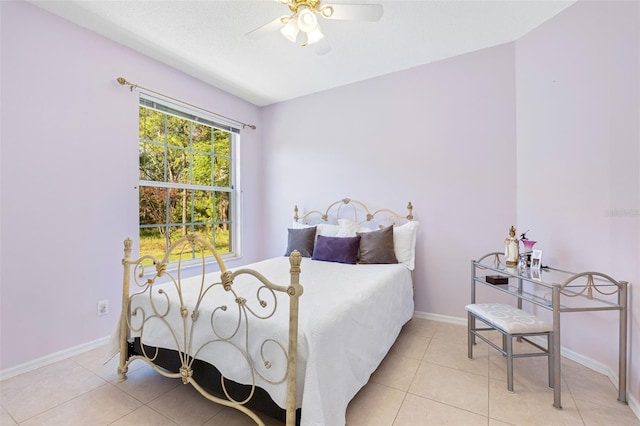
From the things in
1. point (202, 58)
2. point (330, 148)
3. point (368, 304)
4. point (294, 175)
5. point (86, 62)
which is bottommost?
point (368, 304)

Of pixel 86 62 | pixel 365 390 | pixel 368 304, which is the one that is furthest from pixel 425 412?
pixel 86 62

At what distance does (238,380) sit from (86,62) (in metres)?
2.82

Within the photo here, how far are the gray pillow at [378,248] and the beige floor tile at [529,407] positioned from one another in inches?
49.4

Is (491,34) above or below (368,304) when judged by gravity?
above

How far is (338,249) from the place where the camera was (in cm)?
287

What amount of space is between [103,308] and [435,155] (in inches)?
137

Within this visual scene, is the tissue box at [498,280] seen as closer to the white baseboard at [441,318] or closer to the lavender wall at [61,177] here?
the white baseboard at [441,318]

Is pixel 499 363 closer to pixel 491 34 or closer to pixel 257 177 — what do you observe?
pixel 491 34

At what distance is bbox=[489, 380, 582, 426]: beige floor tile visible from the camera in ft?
5.04

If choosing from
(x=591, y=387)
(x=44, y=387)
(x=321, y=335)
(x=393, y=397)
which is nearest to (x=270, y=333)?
(x=321, y=335)

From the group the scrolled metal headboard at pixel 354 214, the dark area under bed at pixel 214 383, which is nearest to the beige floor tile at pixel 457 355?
the scrolled metal headboard at pixel 354 214

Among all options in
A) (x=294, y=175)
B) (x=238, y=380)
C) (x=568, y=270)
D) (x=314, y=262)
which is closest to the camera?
(x=238, y=380)

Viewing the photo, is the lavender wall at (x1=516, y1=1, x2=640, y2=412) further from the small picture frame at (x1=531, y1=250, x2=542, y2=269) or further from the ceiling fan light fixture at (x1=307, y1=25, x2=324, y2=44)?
the ceiling fan light fixture at (x1=307, y1=25, x2=324, y2=44)

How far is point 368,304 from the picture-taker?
5.93 feet
